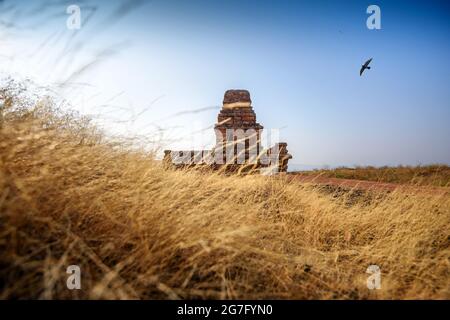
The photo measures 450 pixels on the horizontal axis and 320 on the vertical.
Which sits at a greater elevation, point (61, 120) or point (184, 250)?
point (61, 120)

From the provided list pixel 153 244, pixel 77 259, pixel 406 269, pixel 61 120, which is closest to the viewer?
pixel 77 259

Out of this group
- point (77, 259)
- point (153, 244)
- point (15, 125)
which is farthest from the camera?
point (15, 125)

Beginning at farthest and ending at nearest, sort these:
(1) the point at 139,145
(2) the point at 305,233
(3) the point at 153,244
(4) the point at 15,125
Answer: (2) the point at 305,233 → (1) the point at 139,145 → (4) the point at 15,125 → (3) the point at 153,244

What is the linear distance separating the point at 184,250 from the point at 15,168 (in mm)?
949

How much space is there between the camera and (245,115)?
1227cm

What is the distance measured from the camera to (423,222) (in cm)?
272

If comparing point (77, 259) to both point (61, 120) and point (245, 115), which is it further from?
point (245, 115)

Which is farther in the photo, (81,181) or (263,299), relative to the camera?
(81,181)

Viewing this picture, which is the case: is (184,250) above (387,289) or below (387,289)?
above

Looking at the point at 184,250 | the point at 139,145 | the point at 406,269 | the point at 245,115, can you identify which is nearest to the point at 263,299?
the point at 184,250

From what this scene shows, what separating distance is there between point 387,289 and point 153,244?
120 cm
